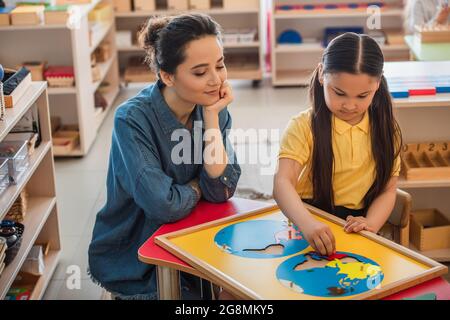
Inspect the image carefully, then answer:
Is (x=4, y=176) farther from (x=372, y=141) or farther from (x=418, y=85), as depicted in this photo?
(x=418, y=85)

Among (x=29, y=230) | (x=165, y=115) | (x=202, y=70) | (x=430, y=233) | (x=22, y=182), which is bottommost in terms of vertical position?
(x=430, y=233)

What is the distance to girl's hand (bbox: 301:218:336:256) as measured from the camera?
6.60ft

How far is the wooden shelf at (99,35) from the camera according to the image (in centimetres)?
492

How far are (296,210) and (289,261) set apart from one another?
22 cm

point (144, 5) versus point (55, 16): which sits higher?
point (55, 16)

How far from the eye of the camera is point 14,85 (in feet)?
9.37

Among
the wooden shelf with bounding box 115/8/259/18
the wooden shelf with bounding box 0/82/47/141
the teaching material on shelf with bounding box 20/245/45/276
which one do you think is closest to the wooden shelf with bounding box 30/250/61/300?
the teaching material on shelf with bounding box 20/245/45/276

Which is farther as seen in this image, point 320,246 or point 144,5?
point 144,5

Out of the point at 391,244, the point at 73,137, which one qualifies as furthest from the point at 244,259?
the point at 73,137

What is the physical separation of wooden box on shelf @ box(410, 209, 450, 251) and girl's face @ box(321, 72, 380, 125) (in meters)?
1.05

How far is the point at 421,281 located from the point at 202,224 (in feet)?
2.07

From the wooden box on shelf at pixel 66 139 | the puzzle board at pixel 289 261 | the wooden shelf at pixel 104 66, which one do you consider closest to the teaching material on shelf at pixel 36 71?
the wooden box on shelf at pixel 66 139

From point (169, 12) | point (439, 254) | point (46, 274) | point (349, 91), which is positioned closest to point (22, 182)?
point (46, 274)

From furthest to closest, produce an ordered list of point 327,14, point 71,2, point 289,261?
point 327,14
point 71,2
point 289,261
